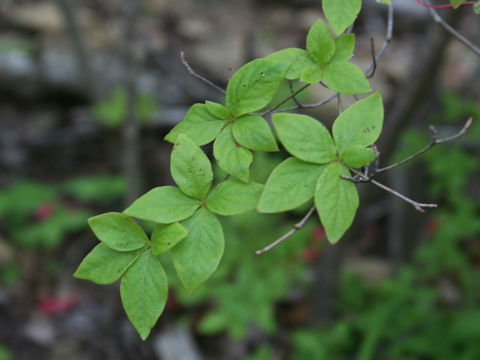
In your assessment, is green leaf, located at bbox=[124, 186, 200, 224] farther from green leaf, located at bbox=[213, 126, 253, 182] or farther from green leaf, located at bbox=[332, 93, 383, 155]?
green leaf, located at bbox=[332, 93, 383, 155]

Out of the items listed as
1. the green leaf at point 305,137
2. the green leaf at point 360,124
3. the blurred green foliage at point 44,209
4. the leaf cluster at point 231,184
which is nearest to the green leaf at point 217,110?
the leaf cluster at point 231,184

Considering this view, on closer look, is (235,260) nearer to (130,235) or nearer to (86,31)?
(130,235)

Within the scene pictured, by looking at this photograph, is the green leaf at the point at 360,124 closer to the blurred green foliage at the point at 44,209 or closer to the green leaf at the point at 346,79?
the green leaf at the point at 346,79

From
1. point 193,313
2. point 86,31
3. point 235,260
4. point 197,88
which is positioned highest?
point 86,31

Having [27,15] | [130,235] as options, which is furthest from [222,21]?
[130,235]

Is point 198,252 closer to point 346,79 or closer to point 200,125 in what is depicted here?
point 200,125

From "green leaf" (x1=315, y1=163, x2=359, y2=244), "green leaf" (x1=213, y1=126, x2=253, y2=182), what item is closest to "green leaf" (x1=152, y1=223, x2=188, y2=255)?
"green leaf" (x1=213, y1=126, x2=253, y2=182)
